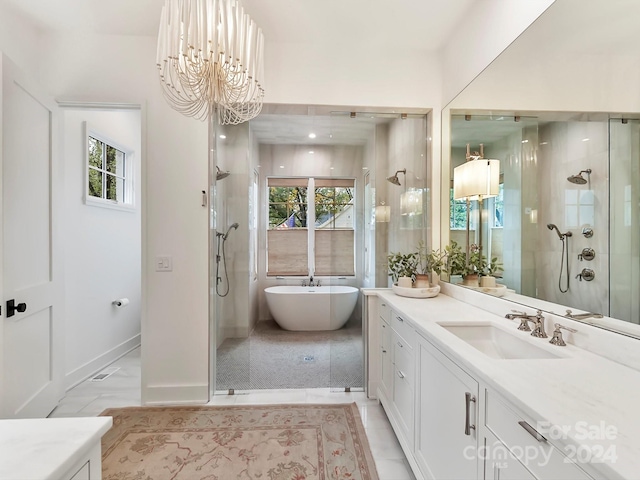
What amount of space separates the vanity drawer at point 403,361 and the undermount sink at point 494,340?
274 mm

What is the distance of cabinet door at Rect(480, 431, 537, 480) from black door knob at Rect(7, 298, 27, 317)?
2.43m

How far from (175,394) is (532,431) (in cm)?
237

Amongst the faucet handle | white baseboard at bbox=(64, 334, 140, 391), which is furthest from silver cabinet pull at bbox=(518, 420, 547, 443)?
white baseboard at bbox=(64, 334, 140, 391)

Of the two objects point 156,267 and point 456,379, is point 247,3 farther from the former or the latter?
point 456,379

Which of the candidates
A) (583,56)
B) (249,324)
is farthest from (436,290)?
(249,324)

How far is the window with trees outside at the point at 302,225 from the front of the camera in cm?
394

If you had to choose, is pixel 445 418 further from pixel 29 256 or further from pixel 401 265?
pixel 29 256

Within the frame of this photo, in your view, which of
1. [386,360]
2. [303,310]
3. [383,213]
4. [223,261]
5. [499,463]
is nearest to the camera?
[499,463]

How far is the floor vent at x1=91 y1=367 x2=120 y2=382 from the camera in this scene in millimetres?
2674

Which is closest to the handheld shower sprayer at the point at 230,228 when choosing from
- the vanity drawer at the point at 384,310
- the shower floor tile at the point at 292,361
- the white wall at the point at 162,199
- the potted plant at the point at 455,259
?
the white wall at the point at 162,199

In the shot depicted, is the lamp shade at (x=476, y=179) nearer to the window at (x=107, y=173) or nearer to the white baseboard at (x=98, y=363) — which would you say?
the window at (x=107, y=173)

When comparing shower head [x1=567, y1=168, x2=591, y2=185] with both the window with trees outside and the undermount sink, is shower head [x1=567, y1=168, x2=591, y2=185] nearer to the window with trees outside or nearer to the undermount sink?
the undermount sink

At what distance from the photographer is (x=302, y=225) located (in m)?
4.27

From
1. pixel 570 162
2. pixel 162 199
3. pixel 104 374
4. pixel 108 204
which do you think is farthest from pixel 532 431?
pixel 108 204
